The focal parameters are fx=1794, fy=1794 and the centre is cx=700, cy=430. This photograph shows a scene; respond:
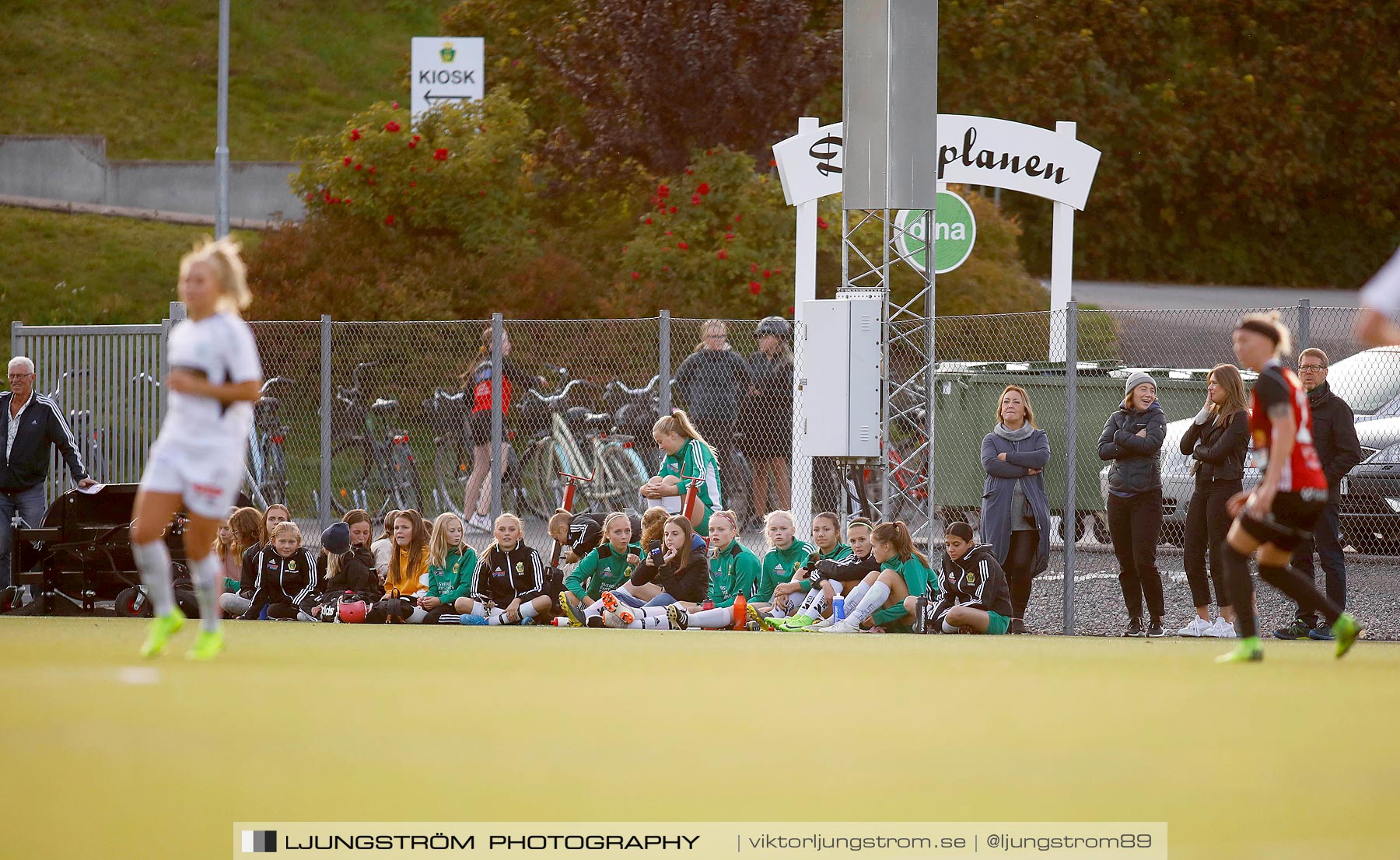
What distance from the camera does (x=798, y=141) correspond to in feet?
53.9

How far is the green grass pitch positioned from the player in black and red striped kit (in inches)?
21.6

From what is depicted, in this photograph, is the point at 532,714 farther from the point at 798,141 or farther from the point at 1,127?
the point at 1,127

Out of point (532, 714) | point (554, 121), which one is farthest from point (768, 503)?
point (554, 121)

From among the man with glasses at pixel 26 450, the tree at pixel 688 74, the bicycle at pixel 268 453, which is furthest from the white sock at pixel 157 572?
the tree at pixel 688 74

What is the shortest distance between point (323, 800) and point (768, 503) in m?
9.15

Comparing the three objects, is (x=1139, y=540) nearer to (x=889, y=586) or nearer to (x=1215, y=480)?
(x=1215, y=480)

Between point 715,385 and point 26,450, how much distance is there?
5362 mm

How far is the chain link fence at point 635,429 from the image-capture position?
567 inches

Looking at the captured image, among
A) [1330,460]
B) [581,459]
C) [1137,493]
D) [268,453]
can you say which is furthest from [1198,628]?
[268,453]

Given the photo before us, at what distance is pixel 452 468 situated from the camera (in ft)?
52.4

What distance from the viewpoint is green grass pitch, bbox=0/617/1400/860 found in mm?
6105

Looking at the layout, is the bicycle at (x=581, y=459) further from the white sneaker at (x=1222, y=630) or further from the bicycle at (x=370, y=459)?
the white sneaker at (x=1222, y=630)

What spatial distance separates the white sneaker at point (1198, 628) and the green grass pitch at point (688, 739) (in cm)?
184

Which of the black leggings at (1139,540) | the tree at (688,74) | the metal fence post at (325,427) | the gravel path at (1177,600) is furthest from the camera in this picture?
the tree at (688,74)
